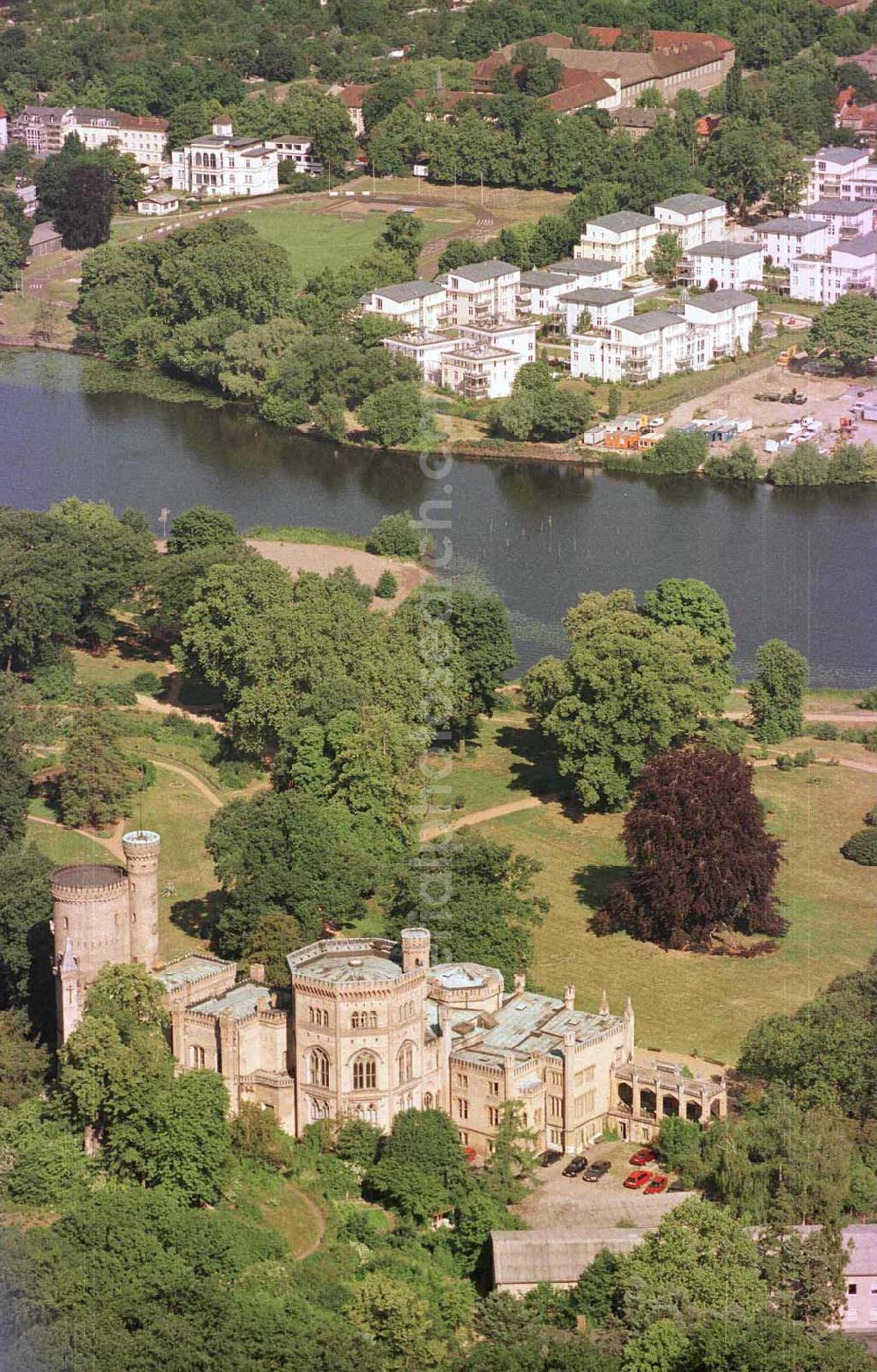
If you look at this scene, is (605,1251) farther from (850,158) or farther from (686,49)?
(686,49)

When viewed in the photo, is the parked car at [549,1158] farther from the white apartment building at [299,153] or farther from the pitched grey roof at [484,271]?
the white apartment building at [299,153]

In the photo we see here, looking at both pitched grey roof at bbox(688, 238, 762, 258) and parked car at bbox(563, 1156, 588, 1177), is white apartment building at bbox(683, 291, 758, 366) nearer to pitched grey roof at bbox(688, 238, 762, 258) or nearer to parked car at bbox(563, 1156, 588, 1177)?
pitched grey roof at bbox(688, 238, 762, 258)

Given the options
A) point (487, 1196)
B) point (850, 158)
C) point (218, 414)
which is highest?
point (850, 158)

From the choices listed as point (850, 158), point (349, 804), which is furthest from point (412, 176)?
point (349, 804)

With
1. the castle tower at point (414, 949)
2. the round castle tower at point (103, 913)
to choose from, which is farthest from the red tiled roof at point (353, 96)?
the castle tower at point (414, 949)

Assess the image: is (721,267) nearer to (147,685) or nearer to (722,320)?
(722,320)
